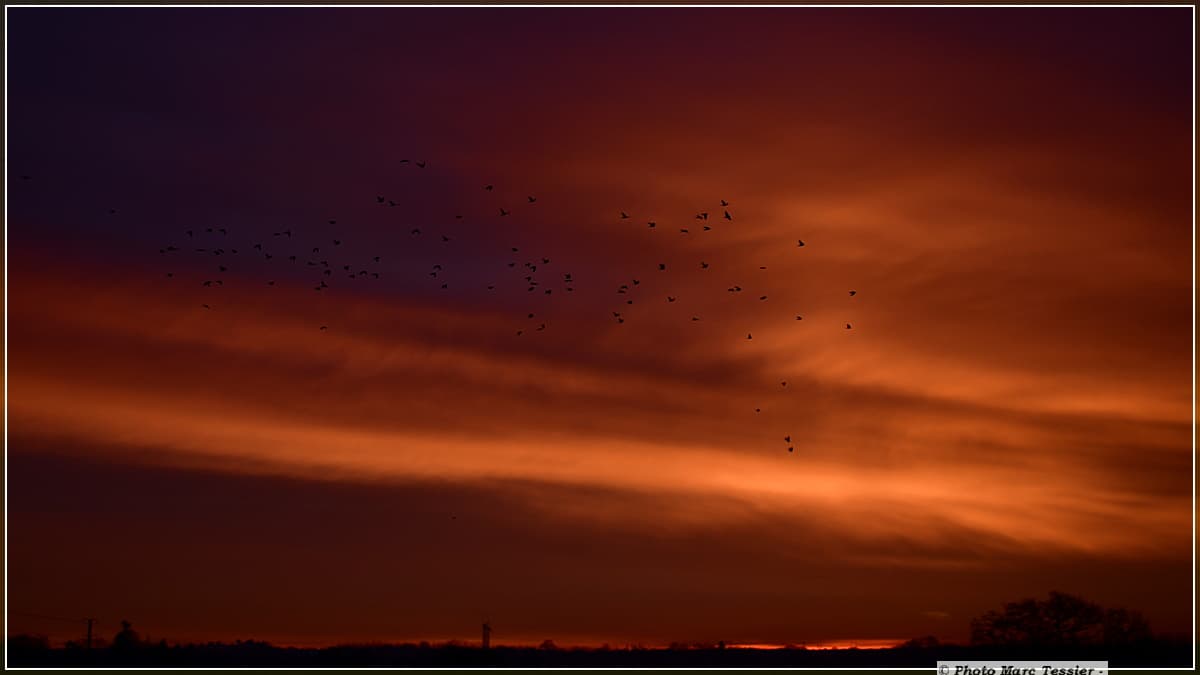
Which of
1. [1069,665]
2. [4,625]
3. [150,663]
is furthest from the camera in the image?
[150,663]

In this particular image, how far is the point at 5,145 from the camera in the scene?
50906 mm

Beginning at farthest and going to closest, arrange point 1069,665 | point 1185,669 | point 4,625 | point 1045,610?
point 1045,610, point 4,625, point 1069,665, point 1185,669

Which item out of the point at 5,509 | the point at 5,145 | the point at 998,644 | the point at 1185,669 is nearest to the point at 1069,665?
the point at 1185,669

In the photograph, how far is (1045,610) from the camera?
259ft

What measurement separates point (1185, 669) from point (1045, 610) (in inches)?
1326

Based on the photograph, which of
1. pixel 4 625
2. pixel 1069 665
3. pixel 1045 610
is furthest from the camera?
pixel 1045 610

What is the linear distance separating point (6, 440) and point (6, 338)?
137 inches

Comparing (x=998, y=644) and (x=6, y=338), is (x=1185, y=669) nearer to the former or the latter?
(x=998, y=644)

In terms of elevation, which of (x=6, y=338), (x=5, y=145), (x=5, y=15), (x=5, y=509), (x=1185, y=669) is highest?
(x=5, y=15)

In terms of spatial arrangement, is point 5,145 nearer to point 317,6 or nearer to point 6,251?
point 6,251

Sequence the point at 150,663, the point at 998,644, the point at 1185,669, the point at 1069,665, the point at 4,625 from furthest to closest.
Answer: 1. the point at 998,644
2. the point at 150,663
3. the point at 4,625
4. the point at 1069,665
5. the point at 1185,669

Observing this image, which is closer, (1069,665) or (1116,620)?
(1069,665)

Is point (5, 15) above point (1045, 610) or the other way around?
above

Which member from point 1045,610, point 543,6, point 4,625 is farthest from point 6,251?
point 1045,610
